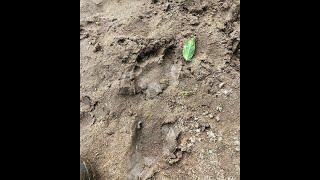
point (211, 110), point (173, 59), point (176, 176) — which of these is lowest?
point (176, 176)

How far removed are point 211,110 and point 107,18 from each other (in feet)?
6.00

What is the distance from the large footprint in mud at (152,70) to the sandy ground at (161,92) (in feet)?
0.03

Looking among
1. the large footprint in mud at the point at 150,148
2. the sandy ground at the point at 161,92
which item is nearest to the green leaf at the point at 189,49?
the sandy ground at the point at 161,92

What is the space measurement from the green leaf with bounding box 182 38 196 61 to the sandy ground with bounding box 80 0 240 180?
5 cm

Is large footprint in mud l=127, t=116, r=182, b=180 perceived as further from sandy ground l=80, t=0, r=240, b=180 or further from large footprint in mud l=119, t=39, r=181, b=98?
large footprint in mud l=119, t=39, r=181, b=98

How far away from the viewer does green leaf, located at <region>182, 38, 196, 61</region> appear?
139 inches

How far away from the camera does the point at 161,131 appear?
3.17 m

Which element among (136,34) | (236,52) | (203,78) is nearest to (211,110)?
(203,78)

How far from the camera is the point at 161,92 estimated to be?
3396 mm

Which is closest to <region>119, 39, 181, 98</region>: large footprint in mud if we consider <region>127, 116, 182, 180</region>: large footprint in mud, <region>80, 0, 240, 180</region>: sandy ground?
<region>80, 0, 240, 180</region>: sandy ground

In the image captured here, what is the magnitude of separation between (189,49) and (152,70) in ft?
1.48

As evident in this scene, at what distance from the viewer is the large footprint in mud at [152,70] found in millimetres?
3434

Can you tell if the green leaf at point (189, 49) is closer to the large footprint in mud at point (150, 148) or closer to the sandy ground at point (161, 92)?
the sandy ground at point (161, 92)

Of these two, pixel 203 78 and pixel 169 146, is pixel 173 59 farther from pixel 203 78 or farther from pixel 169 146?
pixel 169 146
